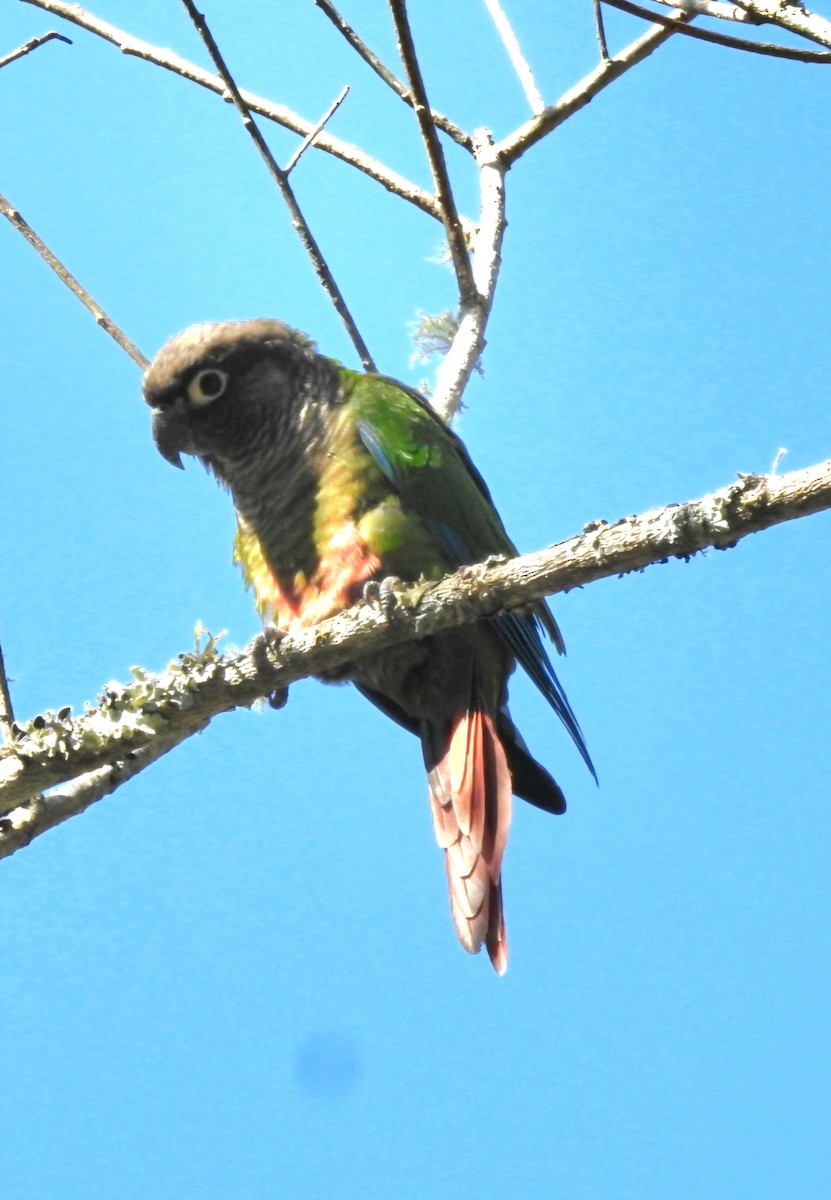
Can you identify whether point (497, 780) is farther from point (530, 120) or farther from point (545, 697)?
point (530, 120)

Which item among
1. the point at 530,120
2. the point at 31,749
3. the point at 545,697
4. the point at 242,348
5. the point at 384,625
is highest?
the point at 530,120

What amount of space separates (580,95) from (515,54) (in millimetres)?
286

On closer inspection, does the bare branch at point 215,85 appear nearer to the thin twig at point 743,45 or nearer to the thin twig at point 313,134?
the thin twig at point 313,134

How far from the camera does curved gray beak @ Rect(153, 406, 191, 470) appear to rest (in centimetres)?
414

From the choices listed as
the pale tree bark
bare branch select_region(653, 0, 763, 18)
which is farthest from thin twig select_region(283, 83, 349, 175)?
bare branch select_region(653, 0, 763, 18)

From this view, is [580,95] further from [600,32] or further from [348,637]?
[348,637]

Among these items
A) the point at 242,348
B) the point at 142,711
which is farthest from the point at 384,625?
the point at 242,348

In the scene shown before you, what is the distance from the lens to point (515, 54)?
446 centimetres

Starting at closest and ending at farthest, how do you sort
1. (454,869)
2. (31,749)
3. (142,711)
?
(31,749)
(142,711)
(454,869)

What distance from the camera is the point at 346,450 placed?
12.8 ft

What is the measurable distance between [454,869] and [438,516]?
1.13 metres

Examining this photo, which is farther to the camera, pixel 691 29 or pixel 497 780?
pixel 497 780

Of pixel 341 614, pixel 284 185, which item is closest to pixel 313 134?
pixel 284 185

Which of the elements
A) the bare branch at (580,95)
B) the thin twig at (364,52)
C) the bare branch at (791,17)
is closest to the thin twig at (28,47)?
the thin twig at (364,52)
